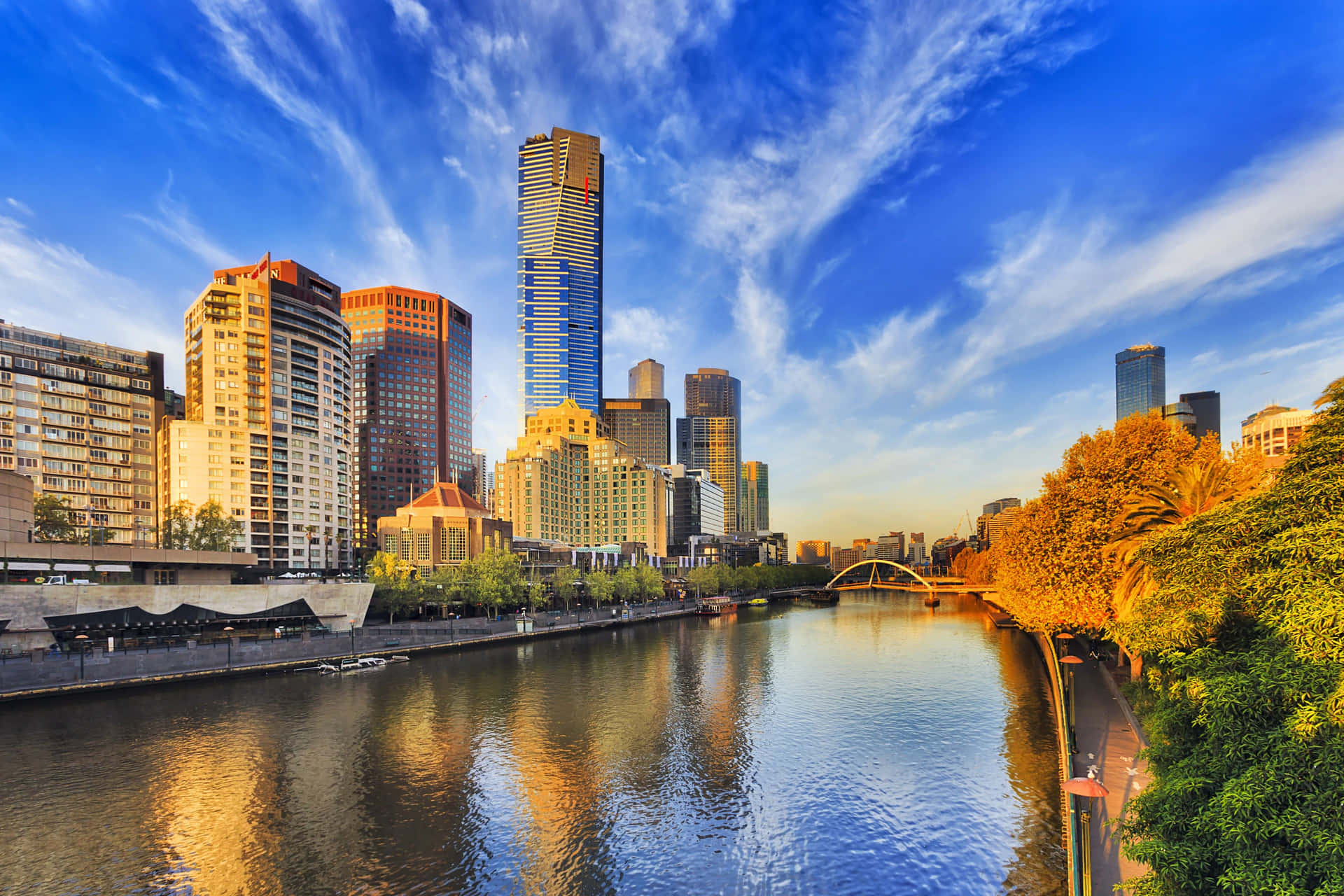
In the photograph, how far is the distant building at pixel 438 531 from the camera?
434 feet

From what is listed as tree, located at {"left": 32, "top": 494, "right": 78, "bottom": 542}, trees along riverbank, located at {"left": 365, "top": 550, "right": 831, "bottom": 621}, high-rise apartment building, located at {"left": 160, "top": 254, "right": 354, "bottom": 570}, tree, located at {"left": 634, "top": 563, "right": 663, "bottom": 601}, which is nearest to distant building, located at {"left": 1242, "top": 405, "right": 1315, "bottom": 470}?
tree, located at {"left": 634, "top": 563, "right": 663, "bottom": 601}

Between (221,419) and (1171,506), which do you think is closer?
(1171,506)

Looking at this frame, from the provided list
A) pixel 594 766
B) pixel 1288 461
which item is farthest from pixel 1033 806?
pixel 594 766


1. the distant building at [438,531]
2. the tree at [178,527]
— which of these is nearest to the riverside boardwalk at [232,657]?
the distant building at [438,531]

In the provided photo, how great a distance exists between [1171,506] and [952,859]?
878 inches

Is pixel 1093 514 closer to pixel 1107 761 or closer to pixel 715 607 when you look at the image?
pixel 1107 761

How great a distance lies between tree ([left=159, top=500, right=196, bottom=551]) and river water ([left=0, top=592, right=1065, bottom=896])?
177ft

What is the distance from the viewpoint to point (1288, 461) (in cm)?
1797

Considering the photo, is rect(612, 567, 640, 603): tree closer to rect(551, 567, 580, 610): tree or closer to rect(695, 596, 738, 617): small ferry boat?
rect(551, 567, 580, 610): tree

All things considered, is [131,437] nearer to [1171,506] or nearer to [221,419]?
[221,419]

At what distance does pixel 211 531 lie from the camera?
100 metres

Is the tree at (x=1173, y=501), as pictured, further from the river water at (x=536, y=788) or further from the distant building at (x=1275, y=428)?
the distant building at (x=1275, y=428)

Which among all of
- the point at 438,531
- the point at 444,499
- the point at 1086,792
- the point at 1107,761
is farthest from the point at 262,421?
the point at 1086,792

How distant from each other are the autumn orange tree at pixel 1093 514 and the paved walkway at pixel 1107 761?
5.14 m
